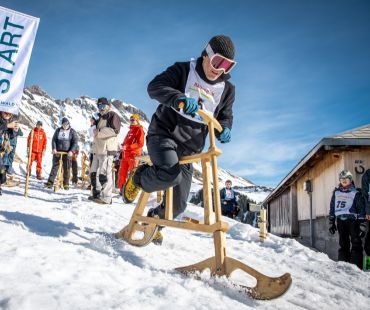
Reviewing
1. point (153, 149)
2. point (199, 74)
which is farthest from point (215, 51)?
point (153, 149)

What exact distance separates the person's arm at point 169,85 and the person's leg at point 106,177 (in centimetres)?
410

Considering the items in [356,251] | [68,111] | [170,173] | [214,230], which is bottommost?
[356,251]

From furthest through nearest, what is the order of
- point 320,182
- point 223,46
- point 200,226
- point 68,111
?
point 68,111, point 320,182, point 223,46, point 200,226

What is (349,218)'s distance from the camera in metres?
6.03

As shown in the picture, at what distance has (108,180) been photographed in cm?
690

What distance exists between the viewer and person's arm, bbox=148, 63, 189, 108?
9.02ft

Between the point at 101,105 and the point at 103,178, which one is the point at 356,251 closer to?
the point at 103,178

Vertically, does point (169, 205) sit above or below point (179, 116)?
below

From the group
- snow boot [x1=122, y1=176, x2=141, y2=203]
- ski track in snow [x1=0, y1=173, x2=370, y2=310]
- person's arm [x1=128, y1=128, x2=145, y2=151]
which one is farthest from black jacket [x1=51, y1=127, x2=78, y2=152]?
snow boot [x1=122, y1=176, x2=141, y2=203]

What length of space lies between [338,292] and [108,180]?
17.0ft

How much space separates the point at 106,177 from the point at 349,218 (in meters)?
4.92

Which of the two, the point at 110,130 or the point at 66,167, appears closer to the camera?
the point at 110,130

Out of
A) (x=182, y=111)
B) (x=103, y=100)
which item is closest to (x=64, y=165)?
(x=103, y=100)

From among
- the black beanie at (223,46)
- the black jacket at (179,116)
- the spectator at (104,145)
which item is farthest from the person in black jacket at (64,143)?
the black beanie at (223,46)
